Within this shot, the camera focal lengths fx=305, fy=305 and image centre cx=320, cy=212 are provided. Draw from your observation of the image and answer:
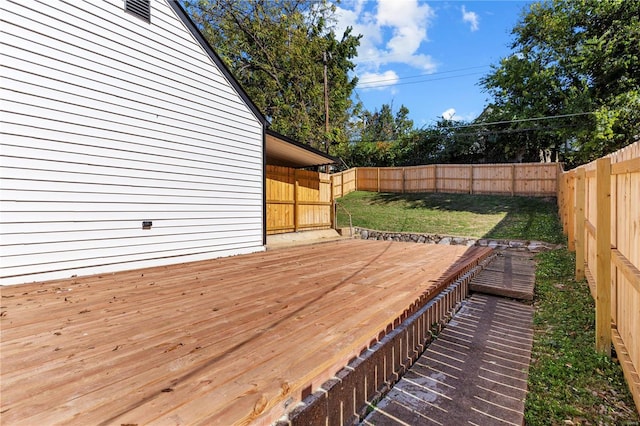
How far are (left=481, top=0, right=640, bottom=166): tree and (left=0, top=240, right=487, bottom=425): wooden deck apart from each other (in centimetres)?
1322

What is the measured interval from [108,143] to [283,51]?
40.7 feet

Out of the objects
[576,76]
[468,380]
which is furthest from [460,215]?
[468,380]

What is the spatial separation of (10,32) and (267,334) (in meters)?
4.48

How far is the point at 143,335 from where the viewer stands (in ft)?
7.27

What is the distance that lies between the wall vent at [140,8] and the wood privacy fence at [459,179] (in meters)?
7.89

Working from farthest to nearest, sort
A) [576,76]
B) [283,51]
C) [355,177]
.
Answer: [355,177] < [283,51] < [576,76]

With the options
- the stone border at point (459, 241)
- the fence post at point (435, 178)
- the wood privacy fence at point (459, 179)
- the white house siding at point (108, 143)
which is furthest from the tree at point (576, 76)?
the white house siding at point (108, 143)

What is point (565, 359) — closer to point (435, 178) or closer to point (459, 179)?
point (459, 179)

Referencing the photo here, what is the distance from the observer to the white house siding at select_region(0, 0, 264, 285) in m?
3.54

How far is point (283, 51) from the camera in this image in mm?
14586

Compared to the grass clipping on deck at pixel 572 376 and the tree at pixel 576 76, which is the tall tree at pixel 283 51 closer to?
the tree at pixel 576 76

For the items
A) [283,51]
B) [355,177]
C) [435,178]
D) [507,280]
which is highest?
[283,51]

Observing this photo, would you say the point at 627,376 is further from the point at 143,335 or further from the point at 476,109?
the point at 476,109

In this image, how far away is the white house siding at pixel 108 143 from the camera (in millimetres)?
3541
